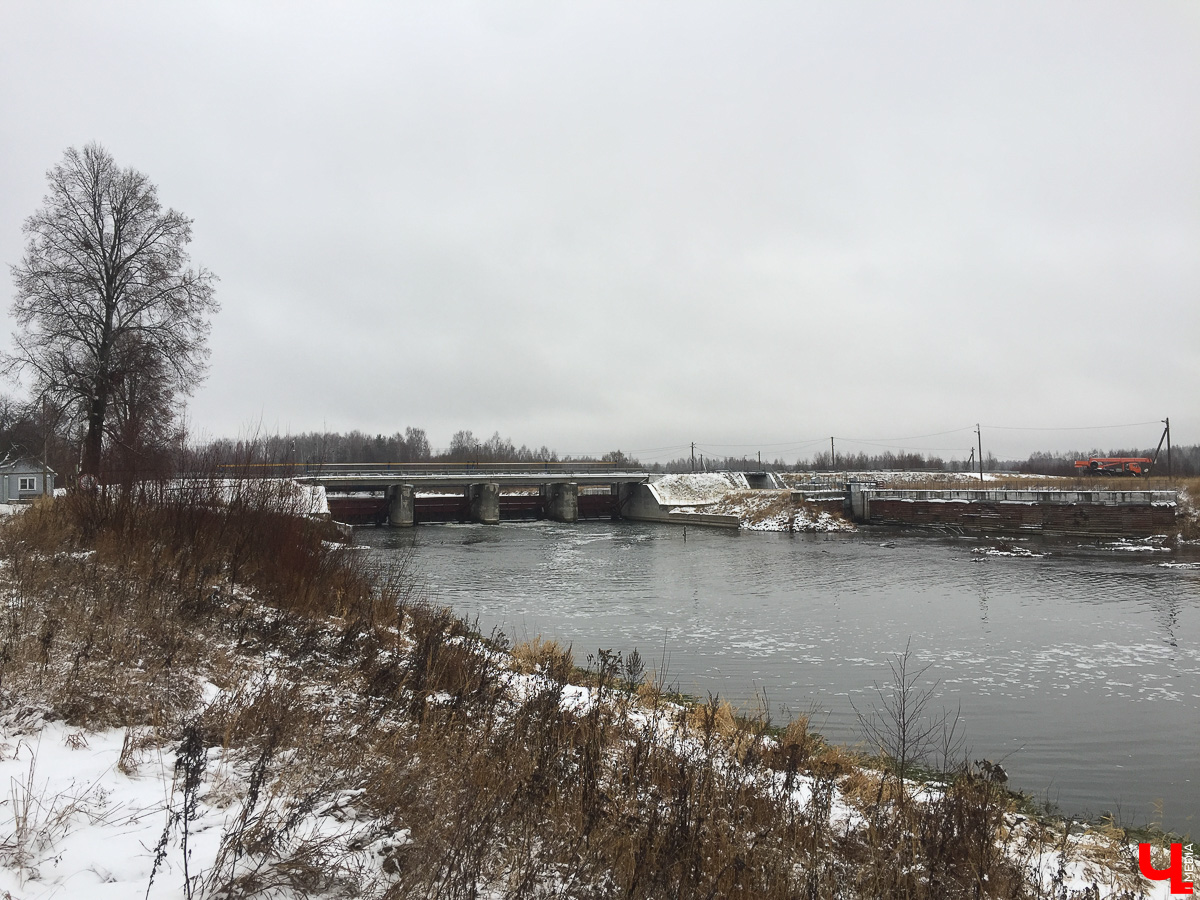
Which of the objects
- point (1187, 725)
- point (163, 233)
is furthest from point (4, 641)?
point (163, 233)

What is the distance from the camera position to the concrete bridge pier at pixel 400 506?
183ft

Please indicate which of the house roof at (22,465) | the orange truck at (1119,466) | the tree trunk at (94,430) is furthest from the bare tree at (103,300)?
the orange truck at (1119,466)

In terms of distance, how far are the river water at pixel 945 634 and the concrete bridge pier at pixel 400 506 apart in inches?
875

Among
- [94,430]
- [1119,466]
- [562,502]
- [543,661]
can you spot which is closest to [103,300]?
[94,430]

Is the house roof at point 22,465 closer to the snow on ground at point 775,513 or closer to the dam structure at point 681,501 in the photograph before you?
the dam structure at point 681,501

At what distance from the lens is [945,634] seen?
16.8 m

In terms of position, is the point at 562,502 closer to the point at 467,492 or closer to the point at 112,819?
the point at 467,492

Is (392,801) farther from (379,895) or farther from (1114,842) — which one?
(1114,842)

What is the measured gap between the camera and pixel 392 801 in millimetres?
4449

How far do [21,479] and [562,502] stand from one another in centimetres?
4556

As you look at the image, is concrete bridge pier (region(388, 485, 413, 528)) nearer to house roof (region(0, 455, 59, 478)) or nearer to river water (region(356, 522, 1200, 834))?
river water (region(356, 522, 1200, 834))

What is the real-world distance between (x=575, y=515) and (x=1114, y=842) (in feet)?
188

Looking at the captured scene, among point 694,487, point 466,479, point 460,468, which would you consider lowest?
point 694,487

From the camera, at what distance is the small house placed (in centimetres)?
4809
